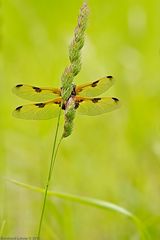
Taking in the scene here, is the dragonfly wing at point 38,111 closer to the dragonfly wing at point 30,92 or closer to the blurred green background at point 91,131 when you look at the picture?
the dragonfly wing at point 30,92

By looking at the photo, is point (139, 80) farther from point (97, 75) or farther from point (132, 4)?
point (132, 4)

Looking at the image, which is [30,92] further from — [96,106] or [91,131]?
[91,131]

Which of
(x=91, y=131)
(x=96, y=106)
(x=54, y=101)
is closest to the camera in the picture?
(x=54, y=101)

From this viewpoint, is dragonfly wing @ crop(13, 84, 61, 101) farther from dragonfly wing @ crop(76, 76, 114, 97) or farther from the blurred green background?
the blurred green background

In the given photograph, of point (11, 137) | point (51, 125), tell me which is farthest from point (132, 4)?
point (11, 137)

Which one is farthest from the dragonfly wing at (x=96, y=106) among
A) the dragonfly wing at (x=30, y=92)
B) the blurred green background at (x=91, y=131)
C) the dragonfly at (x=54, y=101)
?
the blurred green background at (x=91, y=131)

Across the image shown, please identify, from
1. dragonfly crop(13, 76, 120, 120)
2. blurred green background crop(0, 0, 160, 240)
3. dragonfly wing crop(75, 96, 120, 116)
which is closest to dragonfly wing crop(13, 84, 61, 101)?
dragonfly crop(13, 76, 120, 120)

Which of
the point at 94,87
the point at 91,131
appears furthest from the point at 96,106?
the point at 91,131
